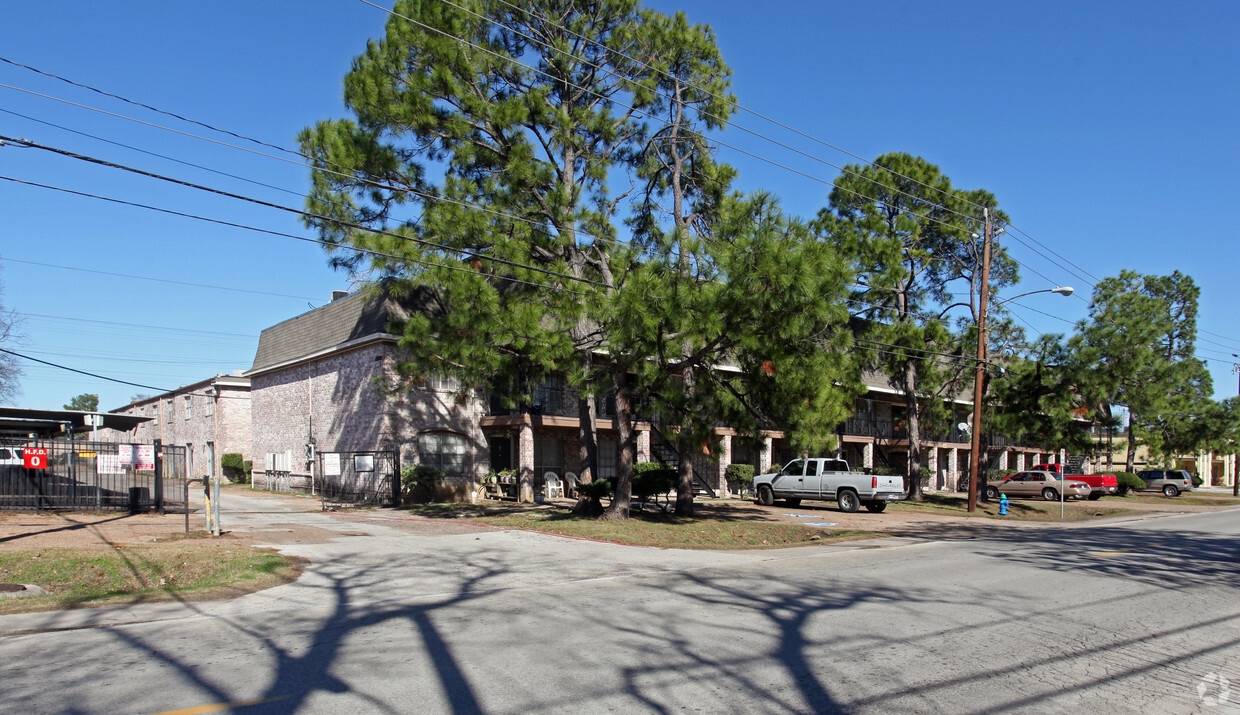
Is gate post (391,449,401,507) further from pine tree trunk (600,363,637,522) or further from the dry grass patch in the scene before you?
pine tree trunk (600,363,637,522)

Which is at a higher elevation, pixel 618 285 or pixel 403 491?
pixel 618 285

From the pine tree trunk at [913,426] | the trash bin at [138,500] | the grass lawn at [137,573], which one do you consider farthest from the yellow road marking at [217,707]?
the pine tree trunk at [913,426]

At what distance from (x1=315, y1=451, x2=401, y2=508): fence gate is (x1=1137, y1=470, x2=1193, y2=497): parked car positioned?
46947 millimetres

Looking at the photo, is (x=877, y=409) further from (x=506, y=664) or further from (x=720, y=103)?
(x=506, y=664)

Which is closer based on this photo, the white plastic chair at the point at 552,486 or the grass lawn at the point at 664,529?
the grass lawn at the point at 664,529

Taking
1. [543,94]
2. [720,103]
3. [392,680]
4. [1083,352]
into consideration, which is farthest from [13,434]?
[1083,352]

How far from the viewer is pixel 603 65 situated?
20.6 m

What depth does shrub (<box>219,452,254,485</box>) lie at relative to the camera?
35.4 meters

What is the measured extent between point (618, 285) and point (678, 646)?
10771 millimetres

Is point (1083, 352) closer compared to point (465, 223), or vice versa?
point (465, 223)

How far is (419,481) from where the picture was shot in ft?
84.2

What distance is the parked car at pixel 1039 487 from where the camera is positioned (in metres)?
38.3

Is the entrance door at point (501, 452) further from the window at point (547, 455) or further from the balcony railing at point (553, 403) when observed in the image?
the balcony railing at point (553, 403)

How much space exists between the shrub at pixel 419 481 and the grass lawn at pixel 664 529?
221cm
